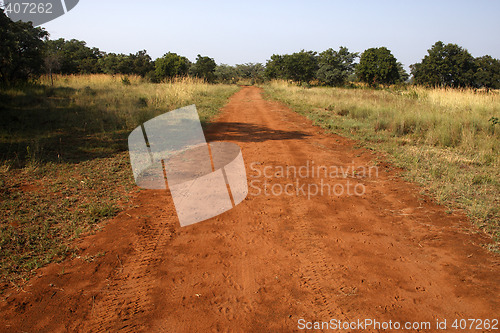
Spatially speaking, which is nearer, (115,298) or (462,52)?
(115,298)

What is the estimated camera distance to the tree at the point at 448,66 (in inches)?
1188

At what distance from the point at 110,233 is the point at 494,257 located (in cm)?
425

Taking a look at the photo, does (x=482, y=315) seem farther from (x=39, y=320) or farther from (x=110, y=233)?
(x=110, y=233)

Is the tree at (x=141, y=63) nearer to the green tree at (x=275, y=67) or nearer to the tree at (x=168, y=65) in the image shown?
the tree at (x=168, y=65)

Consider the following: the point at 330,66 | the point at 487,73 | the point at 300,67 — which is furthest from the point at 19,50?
the point at 487,73

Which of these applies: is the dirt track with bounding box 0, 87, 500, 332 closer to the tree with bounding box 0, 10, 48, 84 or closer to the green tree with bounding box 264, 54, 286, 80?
the tree with bounding box 0, 10, 48, 84

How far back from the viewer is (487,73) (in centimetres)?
3009

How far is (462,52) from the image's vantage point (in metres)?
30.1

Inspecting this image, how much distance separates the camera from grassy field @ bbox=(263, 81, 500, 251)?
14.9ft

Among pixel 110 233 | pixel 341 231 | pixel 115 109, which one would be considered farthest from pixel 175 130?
pixel 341 231

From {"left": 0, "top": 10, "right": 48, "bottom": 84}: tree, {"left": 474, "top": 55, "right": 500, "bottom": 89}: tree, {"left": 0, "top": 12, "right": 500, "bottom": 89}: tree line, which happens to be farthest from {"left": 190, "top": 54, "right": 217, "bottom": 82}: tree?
{"left": 474, "top": 55, "right": 500, "bottom": 89}: tree

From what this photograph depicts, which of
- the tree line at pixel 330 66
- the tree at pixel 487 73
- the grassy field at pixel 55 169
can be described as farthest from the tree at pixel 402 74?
the grassy field at pixel 55 169

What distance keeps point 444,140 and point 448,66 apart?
1137 inches

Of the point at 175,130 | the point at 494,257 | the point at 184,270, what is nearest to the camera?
the point at 184,270
